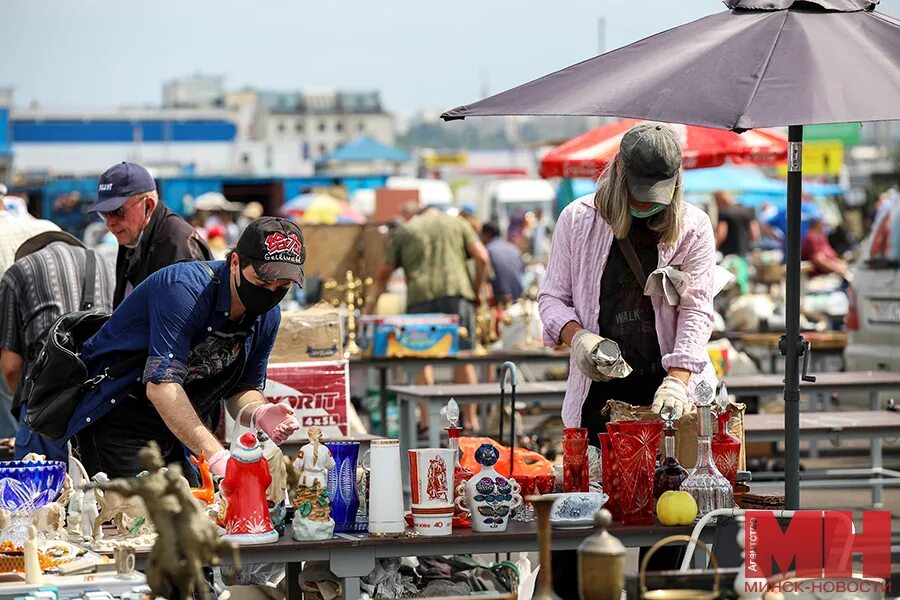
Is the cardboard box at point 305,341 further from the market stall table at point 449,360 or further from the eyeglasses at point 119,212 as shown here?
the market stall table at point 449,360

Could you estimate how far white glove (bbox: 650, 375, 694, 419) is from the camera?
4.51 m

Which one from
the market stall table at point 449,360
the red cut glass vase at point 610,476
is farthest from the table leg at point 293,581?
the market stall table at point 449,360

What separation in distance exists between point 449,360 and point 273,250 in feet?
19.6

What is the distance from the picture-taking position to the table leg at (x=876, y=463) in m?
8.52

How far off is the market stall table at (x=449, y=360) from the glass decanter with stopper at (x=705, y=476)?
5841mm

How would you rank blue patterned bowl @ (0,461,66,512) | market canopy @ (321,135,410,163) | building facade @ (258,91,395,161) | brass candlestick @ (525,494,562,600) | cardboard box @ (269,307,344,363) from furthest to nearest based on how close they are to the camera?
building facade @ (258,91,395,161)
market canopy @ (321,135,410,163)
cardboard box @ (269,307,344,363)
blue patterned bowl @ (0,461,66,512)
brass candlestick @ (525,494,562,600)

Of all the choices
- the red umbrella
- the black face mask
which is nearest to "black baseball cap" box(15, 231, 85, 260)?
the black face mask

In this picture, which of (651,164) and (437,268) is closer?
(651,164)

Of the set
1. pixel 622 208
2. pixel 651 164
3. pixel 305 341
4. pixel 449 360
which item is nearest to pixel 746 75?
pixel 651 164

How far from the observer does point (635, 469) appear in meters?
4.28

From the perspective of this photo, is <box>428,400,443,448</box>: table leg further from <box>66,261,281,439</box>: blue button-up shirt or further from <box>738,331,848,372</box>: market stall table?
<box>738,331,848,372</box>: market stall table

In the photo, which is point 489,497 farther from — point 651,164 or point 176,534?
point 176,534

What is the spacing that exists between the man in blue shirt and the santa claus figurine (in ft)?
1.07

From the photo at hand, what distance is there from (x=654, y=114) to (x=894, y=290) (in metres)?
7.49
